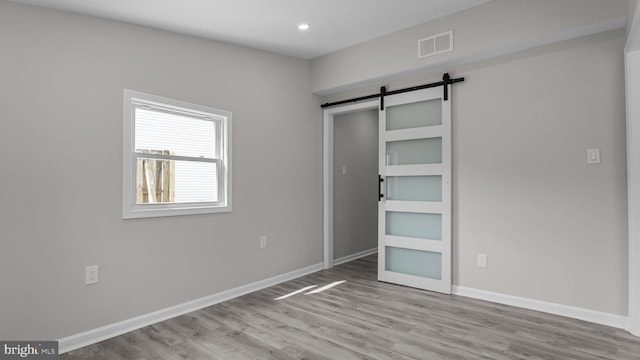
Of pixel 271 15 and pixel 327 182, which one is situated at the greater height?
pixel 271 15

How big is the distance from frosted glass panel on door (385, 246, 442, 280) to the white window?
196 cm

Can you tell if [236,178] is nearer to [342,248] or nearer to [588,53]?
[342,248]

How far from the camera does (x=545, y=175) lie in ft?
10.0

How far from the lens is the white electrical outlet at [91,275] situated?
2.68 m

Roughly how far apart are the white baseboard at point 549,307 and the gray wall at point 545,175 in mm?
50

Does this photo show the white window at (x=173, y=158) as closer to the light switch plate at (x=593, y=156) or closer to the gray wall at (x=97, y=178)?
the gray wall at (x=97, y=178)

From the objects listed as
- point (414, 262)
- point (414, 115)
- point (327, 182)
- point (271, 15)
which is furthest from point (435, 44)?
point (414, 262)

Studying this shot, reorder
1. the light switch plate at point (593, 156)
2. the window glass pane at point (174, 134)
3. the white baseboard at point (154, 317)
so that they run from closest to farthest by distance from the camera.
Answer: the white baseboard at point (154, 317), the light switch plate at point (593, 156), the window glass pane at point (174, 134)

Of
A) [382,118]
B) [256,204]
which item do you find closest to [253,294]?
[256,204]

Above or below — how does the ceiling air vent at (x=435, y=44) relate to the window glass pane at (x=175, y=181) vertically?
above

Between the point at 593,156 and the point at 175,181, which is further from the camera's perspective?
the point at 175,181

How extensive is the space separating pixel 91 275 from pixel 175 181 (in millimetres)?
1050

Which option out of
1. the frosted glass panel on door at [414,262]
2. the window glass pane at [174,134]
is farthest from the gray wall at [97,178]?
the frosted glass panel on door at [414,262]

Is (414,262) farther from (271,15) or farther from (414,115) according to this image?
(271,15)
